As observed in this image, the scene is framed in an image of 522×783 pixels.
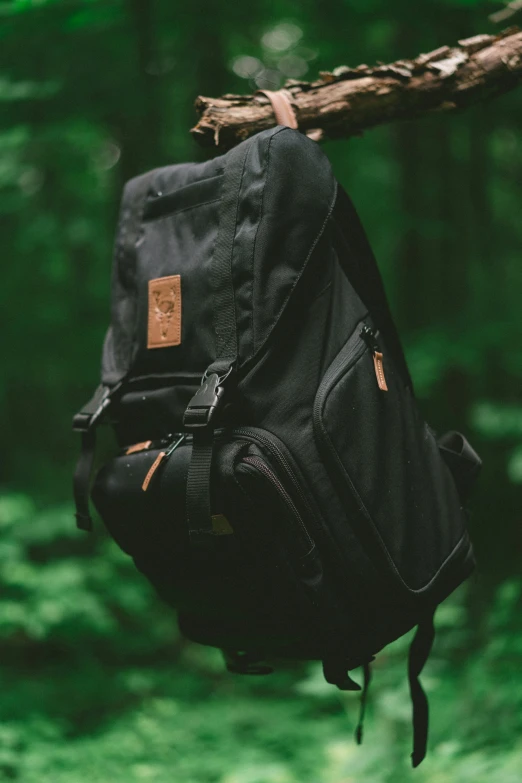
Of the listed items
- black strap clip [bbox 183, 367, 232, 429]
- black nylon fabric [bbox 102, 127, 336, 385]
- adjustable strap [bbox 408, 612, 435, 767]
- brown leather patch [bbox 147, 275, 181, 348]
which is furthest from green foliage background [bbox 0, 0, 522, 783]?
black strap clip [bbox 183, 367, 232, 429]

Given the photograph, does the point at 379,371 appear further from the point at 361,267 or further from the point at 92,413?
the point at 92,413

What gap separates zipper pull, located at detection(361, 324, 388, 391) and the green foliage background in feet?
4.45

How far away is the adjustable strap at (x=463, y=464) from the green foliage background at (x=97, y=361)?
3.61ft

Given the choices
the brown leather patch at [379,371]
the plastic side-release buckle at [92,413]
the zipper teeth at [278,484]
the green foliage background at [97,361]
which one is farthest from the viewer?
the green foliage background at [97,361]

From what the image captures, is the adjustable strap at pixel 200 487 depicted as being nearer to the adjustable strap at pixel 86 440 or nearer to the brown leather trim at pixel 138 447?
the brown leather trim at pixel 138 447

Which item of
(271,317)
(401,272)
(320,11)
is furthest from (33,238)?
(271,317)

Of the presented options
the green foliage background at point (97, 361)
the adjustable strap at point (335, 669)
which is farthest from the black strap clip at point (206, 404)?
the green foliage background at point (97, 361)

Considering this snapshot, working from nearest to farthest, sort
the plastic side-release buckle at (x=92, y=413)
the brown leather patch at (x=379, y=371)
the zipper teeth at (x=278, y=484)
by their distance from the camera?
the zipper teeth at (x=278, y=484) → the brown leather patch at (x=379, y=371) → the plastic side-release buckle at (x=92, y=413)

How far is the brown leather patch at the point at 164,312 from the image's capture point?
1.18m

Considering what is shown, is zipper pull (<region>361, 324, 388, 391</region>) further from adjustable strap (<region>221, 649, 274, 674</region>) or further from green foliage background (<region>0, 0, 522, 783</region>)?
green foliage background (<region>0, 0, 522, 783</region>)

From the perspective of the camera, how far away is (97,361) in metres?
3.65

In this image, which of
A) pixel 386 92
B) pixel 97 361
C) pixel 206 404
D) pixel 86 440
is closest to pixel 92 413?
pixel 86 440

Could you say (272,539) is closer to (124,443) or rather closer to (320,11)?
(124,443)

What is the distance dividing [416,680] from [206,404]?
69 centimetres
